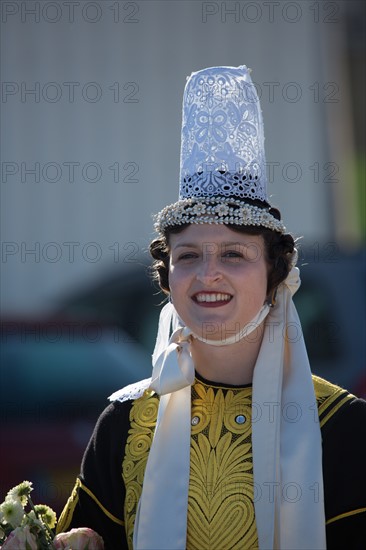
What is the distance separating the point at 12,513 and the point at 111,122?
686 cm

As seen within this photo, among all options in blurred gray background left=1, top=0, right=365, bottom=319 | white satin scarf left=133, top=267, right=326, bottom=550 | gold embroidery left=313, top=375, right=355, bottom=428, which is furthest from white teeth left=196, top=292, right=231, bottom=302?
blurred gray background left=1, top=0, right=365, bottom=319

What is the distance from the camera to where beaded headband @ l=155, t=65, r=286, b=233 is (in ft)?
10.0

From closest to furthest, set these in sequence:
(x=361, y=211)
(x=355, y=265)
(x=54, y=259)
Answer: (x=355, y=265) → (x=54, y=259) → (x=361, y=211)

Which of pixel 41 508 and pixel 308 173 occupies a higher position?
pixel 308 173

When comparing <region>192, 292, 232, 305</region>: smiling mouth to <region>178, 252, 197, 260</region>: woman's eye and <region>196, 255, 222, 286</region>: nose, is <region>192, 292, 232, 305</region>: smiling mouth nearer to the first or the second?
<region>196, 255, 222, 286</region>: nose

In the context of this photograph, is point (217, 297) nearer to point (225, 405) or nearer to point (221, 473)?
point (225, 405)

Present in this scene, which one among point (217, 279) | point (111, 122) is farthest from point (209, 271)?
point (111, 122)

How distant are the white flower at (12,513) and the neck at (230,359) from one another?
664mm

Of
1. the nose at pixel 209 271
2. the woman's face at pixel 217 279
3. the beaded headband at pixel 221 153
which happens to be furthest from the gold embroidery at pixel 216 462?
the beaded headband at pixel 221 153

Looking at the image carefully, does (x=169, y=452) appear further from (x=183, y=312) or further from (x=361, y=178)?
(x=361, y=178)

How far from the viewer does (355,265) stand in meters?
6.70

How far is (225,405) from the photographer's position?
10.0 ft

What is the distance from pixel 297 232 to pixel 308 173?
1.90 ft

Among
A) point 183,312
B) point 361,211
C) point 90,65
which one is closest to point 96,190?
point 90,65
